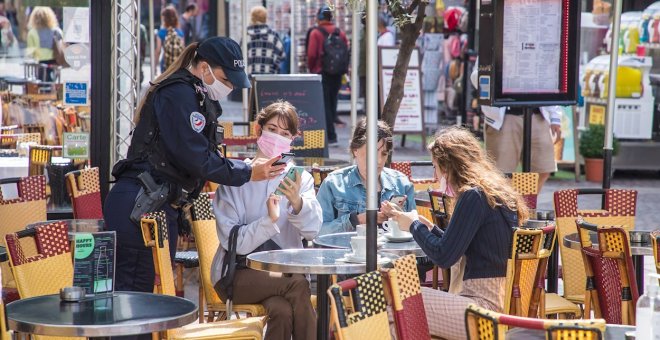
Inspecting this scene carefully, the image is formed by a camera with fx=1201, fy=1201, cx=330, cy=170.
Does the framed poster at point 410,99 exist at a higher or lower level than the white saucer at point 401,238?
higher

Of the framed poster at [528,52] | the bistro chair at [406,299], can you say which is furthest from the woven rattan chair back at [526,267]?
the framed poster at [528,52]

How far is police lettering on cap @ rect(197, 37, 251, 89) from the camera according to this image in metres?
5.44

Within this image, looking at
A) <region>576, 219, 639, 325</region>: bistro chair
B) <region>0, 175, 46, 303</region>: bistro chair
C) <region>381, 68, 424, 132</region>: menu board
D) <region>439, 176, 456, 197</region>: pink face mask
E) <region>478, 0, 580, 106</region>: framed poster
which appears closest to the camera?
<region>439, 176, 456, 197</region>: pink face mask

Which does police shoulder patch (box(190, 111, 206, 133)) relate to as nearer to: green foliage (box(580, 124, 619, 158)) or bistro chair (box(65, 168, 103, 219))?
bistro chair (box(65, 168, 103, 219))

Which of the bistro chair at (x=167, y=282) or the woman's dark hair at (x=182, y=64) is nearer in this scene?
the bistro chair at (x=167, y=282)

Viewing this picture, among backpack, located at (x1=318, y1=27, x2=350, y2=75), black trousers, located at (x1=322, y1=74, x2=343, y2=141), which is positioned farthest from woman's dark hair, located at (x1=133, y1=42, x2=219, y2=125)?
black trousers, located at (x1=322, y1=74, x2=343, y2=141)

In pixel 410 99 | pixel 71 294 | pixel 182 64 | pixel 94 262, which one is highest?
pixel 182 64

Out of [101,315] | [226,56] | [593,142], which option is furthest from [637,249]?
[593,142]

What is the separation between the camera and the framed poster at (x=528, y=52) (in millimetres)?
9008

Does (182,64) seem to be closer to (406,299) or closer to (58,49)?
(406,299)

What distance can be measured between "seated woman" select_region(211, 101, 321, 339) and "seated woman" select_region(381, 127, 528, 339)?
22.9 inches

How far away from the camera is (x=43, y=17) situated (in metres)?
9.78

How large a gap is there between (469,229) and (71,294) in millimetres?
1710

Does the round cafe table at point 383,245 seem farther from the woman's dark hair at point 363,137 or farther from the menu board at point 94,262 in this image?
the menu board at point 94,262
